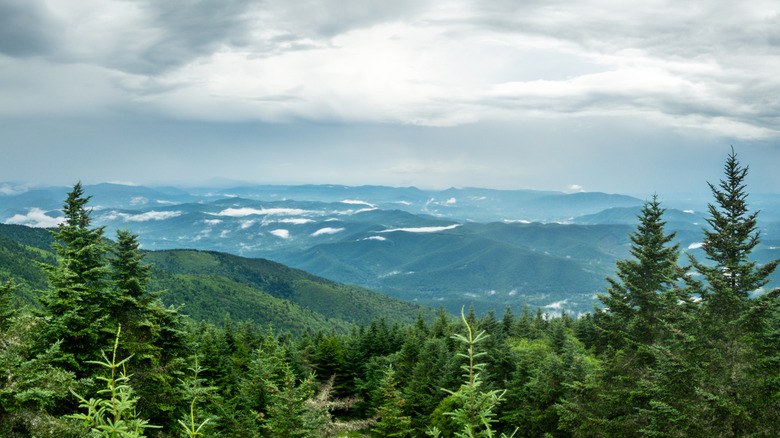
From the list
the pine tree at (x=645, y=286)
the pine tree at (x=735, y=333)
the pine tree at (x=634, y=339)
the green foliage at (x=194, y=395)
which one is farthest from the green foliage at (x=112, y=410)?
the pine tree at (x=645, y=286)

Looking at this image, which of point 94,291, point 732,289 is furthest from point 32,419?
point 732,289

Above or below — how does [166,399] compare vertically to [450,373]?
above

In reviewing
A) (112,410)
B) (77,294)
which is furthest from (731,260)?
(77,294)

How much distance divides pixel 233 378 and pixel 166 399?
30.2m

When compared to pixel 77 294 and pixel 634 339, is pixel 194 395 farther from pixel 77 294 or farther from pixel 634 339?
pixel 634 339

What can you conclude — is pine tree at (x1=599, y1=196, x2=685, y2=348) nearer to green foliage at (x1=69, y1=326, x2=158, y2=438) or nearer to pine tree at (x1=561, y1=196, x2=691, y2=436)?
pine tree at (x1=561, y1=196, x2=691, y2=436)

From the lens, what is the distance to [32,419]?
1695 cm

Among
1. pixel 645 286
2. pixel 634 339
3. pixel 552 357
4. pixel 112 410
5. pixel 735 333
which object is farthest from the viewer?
pixel 552 357

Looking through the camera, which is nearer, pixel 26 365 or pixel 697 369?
pixel 26 365

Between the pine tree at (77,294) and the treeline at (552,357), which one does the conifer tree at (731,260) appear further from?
the pine tree at (77,294)

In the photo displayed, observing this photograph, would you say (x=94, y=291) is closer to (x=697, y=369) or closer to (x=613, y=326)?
(x=697, y=369)

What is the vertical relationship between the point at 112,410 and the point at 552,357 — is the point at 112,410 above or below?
above

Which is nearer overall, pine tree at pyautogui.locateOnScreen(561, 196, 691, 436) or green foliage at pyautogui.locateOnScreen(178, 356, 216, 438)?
green foliage at pyautogui.locateOnScreen(178, 356, 216, 438)

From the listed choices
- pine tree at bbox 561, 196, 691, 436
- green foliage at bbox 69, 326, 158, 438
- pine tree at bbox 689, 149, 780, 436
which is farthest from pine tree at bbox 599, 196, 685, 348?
green foliage at bbox 69, 326, 158, 438
